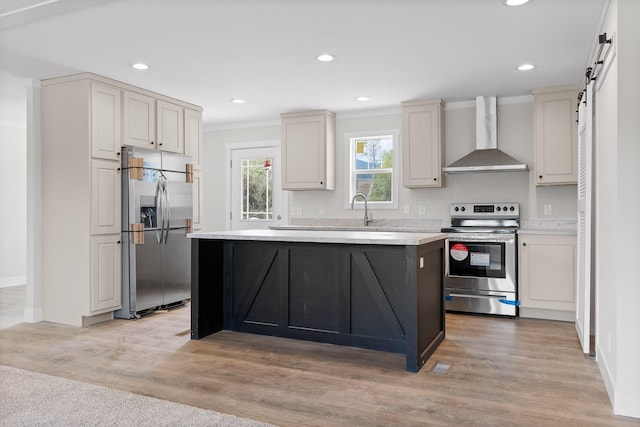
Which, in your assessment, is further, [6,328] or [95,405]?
[6,328]

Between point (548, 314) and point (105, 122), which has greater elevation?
point (105, 122)

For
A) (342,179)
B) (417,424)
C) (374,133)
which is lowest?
(417,424)

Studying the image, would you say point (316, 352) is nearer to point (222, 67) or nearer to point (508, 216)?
point (222, 67)

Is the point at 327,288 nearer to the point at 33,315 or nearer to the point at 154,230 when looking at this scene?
the point at 154,230

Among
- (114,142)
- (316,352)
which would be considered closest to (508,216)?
(316,352)

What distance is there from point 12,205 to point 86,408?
17.9 feet

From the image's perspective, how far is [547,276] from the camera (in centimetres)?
469

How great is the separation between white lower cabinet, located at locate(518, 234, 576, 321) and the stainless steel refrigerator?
3.55 meters

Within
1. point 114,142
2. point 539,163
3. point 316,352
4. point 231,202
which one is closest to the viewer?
point 316,352

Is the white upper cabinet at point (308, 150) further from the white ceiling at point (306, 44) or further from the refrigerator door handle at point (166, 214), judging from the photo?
the refrigerator door handle at point (166, 214)

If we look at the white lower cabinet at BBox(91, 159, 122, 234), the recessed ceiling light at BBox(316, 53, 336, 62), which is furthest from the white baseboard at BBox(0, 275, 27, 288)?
the recessed ceiling light at BBox(316, 53, 336, 62)

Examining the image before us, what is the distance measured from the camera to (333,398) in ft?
8.80

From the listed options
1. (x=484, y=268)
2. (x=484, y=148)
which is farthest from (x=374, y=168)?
(x=484, y=268)

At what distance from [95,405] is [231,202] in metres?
4.62
